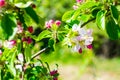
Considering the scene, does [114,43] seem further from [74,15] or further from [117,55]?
[74,15]

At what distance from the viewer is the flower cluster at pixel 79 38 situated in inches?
73.6

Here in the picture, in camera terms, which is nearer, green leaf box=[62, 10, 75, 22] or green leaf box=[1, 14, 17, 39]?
green leaf box=[1, 14, 17, 39]

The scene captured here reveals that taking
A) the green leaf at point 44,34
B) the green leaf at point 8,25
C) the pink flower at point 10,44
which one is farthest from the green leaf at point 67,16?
the green leaf at point 8,25

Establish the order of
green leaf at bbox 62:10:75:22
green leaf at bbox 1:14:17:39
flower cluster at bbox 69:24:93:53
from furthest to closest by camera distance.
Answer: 1. green leaf at bbox 62:10:75:22
2. flower cluster at bbox 69:24:93:53
3. green leaf at bbox 1:14:17:39

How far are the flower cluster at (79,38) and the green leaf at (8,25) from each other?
10.5 inches

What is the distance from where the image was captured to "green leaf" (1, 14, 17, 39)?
1.68m

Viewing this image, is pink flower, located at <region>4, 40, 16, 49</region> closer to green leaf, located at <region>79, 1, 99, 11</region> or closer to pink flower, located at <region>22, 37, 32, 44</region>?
pink flower, located at <region>22, 37, 32, 44</region>

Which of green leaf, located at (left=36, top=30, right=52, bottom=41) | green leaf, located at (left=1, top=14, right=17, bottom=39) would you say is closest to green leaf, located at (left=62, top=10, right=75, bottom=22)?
green leaf, located at (left=36, top=30, right=52, bottom=41)

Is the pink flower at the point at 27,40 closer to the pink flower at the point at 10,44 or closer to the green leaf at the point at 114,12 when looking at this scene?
the pink flower at the point at 10,44

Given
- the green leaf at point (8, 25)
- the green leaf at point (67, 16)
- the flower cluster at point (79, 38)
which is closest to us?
the green leaf at point (8, 25)

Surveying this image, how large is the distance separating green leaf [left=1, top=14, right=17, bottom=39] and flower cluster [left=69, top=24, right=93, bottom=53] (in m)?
0.27

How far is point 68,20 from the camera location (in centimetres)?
203

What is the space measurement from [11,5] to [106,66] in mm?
16427

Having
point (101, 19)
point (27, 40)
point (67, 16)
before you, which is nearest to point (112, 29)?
point (101, 19)
